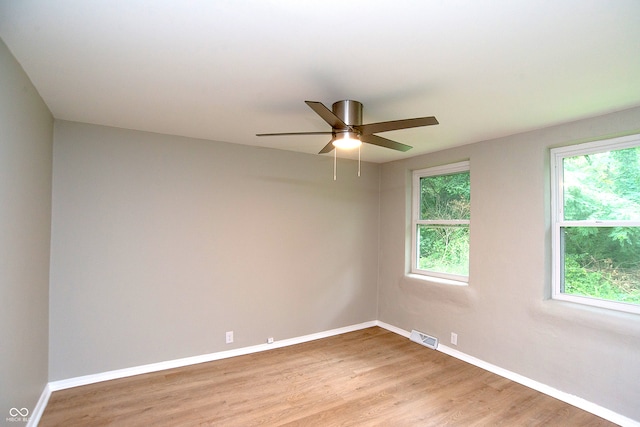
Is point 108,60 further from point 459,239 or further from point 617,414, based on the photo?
point 617,414

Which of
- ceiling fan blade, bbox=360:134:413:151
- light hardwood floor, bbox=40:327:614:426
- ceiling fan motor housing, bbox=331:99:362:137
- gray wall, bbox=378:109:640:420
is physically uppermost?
ceiling fan motor housing, bbox=331:99:362:137

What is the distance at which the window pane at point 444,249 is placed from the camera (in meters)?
3.90

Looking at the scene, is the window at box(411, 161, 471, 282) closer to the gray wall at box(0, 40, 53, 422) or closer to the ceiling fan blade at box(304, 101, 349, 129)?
the ceiling fan blade at box(304, 101, 349, 129)

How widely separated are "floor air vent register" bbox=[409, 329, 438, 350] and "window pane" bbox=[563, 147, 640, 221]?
6.54 ft

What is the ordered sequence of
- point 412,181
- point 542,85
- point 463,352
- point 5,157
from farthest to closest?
point 412,181 → point 463,352 → point 542,85 → point 5,157

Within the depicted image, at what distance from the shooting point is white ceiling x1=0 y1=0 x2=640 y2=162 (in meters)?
1.42

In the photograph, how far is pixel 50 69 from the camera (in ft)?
6.50

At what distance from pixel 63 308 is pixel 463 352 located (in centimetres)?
401

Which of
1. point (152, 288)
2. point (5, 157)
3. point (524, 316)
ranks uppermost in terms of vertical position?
point (5, 157)

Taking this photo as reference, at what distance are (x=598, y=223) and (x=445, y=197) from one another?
1.62 metres

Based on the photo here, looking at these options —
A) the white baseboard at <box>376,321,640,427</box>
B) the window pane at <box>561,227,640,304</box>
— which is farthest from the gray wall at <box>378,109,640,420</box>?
the window pane at <box>561,227,640,304</box>

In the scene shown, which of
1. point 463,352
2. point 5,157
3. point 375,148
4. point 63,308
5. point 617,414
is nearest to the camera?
point 5,157

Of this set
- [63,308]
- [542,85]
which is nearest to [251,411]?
[63,308]

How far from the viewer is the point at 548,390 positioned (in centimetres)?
288
